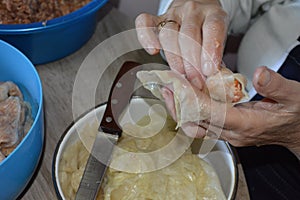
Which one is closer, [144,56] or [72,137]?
[72,137]

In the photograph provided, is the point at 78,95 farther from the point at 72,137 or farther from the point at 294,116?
the point at 294,116

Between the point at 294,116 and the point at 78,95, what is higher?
the point at 294,116

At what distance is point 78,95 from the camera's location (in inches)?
40.3

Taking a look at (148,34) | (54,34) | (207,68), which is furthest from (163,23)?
(54,34)

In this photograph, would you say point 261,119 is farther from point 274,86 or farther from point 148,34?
point 148,34

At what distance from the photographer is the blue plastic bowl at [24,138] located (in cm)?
74

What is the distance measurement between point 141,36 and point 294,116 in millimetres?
316

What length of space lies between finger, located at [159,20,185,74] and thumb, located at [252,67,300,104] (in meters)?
0.17

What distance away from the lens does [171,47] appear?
2.81 ft

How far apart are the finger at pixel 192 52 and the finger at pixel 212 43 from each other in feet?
0.04

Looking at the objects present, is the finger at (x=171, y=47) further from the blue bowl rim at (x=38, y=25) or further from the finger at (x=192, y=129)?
the blue bowl rim at (x=38, y=25)

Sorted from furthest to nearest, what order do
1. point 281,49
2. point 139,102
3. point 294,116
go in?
point 281,49
point 139,102
point 294,116

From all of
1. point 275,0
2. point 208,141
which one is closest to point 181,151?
point 208,141

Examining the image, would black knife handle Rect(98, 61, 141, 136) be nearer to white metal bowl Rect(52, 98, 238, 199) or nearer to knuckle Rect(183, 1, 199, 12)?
white metal bowl Rect(52, 98, 238, 199)
